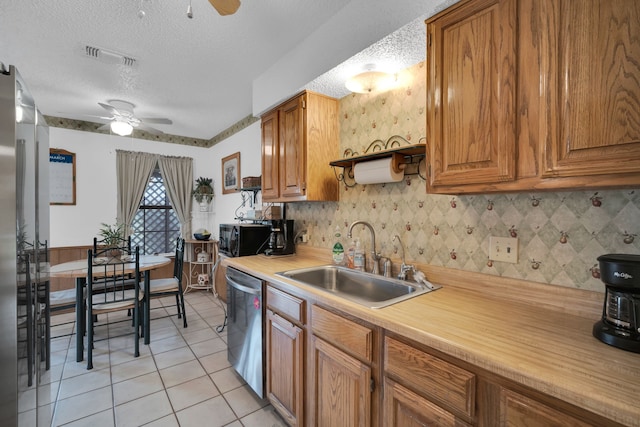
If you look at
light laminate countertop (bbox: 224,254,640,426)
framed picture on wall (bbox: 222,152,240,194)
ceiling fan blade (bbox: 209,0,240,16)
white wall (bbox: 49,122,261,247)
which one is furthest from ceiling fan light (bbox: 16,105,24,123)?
framed picture on wall (bbox: 222,152,240,194)

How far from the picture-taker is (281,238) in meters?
2.52

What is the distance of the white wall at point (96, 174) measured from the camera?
12.4 ft

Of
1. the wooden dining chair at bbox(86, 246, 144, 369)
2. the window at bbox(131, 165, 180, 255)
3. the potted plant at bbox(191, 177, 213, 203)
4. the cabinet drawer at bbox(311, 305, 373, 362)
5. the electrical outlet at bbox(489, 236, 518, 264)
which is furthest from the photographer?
the potted plant at bbox(191, 177, 213, 203)

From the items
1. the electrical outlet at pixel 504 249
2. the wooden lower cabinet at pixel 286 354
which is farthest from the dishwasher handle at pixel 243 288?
the electrical outlet at pixel 504 249

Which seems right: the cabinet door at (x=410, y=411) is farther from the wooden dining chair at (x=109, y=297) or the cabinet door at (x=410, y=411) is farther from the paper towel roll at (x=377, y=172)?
the wooden dining chair at (x=109, y=297)

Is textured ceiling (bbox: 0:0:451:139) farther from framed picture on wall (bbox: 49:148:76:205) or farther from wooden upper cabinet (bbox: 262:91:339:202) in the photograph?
framed picture on wall (bbox: 49:148:76:205)

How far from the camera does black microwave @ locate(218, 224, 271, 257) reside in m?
2.49

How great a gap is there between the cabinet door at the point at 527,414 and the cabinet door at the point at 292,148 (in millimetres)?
1674

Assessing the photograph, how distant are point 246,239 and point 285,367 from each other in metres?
1.18

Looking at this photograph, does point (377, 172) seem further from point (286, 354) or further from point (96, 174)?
point (96, 174)

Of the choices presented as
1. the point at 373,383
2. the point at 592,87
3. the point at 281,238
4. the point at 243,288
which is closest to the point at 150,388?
the point at 243,288

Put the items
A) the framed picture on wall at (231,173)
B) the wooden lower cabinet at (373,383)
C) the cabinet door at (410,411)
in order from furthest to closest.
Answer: the framed picture on wall at (231,173) < the cabinet door at (410,411) < the wooden lower cabinet at (373,383)

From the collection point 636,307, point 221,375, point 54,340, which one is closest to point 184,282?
point 54,340

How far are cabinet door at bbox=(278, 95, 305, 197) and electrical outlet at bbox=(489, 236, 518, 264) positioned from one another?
1304 millimetres
